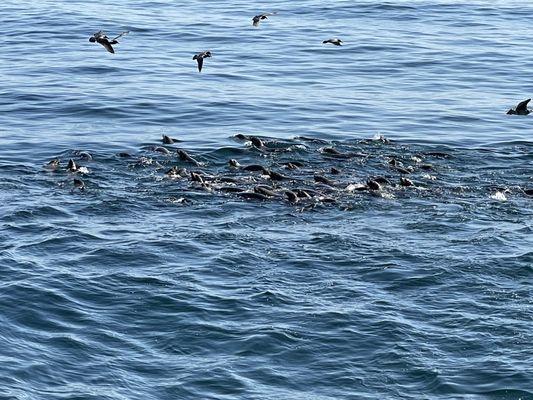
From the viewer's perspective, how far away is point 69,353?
791 inches

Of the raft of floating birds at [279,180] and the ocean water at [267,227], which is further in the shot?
the raft of floating birds at [279,180]

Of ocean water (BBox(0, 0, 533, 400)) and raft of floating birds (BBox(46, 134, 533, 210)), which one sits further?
raft of floating birds (BBox(46, 134, 533, 210))

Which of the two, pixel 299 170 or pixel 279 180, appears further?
pixel 299 170

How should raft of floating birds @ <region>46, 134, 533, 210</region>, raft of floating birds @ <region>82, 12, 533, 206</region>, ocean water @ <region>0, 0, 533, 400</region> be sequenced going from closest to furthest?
ocean water @ <region>0, 0, 533, 400</region> < raft of floating birds @ <region>82, 12, 533, 206</region> < raft of floating birds @ <region>46, 134, 533, 210</region>

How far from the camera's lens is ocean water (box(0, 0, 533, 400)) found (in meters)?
19.7

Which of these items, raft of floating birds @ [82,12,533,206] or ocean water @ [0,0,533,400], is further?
raft of floating birds @ [82,12,533,206]

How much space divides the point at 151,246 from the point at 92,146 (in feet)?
31.7

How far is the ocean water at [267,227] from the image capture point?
19703 mm

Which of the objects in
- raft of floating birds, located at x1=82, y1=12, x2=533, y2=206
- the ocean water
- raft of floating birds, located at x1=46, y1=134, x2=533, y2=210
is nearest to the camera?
the ocean water

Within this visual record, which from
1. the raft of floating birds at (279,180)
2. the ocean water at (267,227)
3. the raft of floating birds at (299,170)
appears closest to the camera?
the ocean water at (267,227)

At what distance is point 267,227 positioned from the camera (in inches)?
1025

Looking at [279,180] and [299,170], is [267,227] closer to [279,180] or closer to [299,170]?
[279,180]

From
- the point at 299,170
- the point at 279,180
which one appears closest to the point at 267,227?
the point at 279,180

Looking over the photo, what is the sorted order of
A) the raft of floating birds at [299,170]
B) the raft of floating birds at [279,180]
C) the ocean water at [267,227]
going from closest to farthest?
1. the ocean water at [267,227]
2. the raft of floating birds at [279,180]
3. the raft of floating birds at [299,170]
